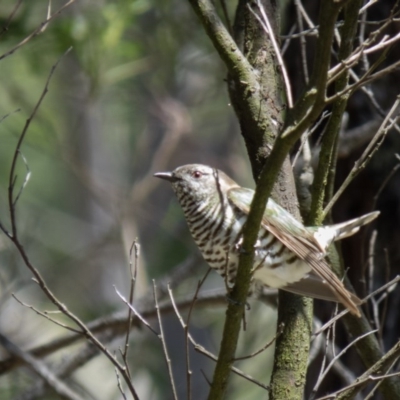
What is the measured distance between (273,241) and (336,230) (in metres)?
0.35

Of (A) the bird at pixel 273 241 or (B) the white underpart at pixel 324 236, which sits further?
(B) the white underpart at pixel 324 236

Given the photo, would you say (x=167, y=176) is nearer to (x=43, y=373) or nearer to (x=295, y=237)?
(x=295, y=237)

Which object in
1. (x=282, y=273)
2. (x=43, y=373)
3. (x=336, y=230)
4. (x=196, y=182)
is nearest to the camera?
(x=282, y=273)

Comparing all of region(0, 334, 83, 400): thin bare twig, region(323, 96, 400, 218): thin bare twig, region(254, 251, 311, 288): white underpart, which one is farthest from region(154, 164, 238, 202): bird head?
region(0, 334, 83, 400): thin bare twig

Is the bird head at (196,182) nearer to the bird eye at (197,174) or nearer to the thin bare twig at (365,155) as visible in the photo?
the bird eye at (197,174)

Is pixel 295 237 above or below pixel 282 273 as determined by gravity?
above

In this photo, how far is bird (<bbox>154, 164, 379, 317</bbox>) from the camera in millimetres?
3168

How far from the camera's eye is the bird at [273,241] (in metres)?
3.17

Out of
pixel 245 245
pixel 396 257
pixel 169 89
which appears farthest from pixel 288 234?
pixel 169 89

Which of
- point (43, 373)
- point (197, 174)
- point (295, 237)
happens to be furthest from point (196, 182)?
point (43, 373)

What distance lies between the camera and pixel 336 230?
3.46 m

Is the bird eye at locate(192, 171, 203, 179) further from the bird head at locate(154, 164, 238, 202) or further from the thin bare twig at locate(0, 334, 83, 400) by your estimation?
the thin bare twig at locate(0, 334, 83, 400)

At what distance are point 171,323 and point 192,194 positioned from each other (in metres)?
4.68

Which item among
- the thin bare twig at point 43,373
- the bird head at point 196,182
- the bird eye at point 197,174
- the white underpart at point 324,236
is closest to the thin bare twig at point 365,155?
the white underpart at point 324,236
